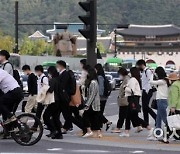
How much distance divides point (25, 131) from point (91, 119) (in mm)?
2417

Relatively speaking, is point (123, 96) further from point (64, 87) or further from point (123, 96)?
point (64, 87)

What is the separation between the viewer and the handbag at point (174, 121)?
44.3ft

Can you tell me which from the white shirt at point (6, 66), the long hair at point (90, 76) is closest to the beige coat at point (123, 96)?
the long hair at point (90, 76)

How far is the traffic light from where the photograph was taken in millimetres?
17000

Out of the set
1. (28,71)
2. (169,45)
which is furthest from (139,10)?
(28,71)

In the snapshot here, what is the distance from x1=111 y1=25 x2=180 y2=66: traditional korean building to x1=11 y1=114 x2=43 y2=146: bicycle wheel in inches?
4499

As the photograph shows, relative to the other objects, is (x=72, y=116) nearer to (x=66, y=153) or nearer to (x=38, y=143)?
(x=38, y=143)

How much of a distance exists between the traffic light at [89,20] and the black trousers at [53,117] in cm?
303

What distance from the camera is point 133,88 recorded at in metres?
15.0

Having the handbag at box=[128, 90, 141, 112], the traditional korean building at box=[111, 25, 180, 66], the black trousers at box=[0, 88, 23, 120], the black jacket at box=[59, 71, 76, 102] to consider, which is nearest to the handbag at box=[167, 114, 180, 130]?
the handbag at box=[128, 90, 141, 112]

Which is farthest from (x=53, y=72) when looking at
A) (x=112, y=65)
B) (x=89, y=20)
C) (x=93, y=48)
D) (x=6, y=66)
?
(x=112, y=65)

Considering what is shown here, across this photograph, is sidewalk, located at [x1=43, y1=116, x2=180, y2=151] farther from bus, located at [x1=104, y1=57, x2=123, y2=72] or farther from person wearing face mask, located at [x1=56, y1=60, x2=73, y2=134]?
bus, located at [x1=104, y1=57, x2=123, y2=72]

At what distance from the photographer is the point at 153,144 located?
13.8 metres

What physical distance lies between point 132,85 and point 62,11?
153422 millimetres
